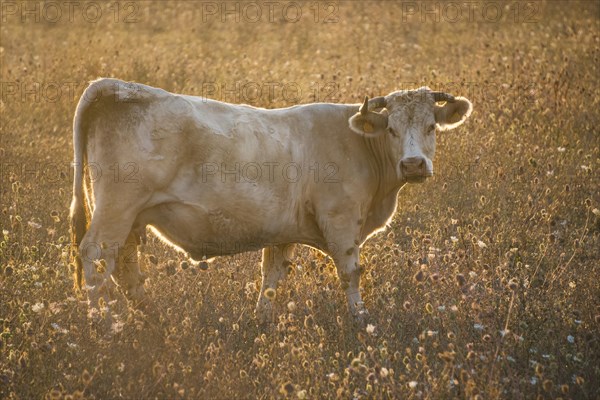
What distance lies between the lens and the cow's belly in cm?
571

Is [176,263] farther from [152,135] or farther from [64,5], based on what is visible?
[64,5]

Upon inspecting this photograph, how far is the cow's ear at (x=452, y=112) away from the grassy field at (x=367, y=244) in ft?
3.22

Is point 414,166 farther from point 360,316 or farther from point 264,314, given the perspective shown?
point 264,314

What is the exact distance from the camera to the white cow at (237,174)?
217 inches

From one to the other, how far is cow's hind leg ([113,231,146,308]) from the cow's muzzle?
208 centimetres

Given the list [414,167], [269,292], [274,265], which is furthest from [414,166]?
[269,292]

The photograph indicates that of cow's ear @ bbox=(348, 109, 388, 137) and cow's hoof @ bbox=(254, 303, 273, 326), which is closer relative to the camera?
cow's hoof @ bbox=(254, 303, 273, 326)

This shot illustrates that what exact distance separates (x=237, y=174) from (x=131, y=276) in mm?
1170

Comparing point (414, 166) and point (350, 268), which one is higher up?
point (414, 166)

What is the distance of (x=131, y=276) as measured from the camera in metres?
6.14

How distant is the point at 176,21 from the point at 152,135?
12190 millimetres

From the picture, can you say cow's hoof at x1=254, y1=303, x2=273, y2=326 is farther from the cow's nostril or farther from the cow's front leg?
the cow's nostril

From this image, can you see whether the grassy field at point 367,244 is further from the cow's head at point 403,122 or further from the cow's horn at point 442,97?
the cow's horn at point 442,97

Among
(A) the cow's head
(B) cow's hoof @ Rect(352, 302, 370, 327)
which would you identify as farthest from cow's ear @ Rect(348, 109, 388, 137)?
(B) cow's hoof @ Rect(352, 302, 370, 327)
